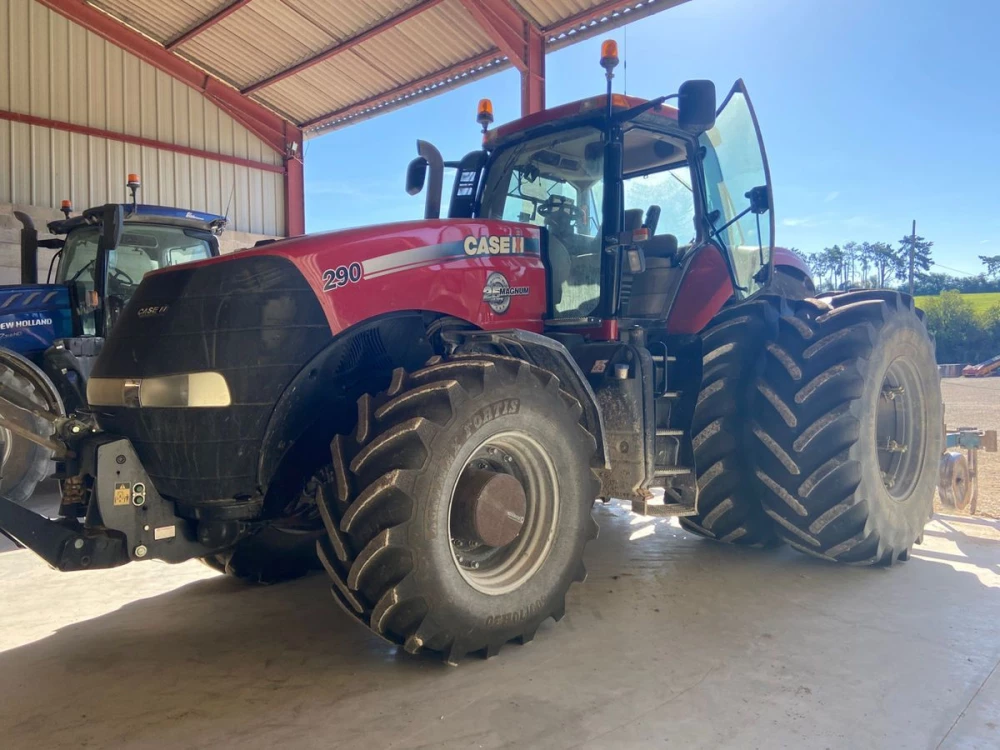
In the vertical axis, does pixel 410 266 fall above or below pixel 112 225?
below

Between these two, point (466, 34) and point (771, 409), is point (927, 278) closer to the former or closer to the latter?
point (466, 34)

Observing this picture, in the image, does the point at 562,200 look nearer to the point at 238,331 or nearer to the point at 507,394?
the point at 507,394

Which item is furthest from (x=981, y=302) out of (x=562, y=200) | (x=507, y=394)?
(x=507, y=394)

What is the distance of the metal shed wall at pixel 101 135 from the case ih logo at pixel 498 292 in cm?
1058

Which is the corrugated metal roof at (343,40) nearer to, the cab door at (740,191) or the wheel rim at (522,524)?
the cab door at (740,191)

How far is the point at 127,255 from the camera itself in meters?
6.64

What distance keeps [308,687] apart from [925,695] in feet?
7.09

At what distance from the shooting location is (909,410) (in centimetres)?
459

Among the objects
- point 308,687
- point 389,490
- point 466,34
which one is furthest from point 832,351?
point 466,34

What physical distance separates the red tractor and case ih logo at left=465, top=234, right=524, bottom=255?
0.05ft

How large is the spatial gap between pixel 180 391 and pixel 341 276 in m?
0.71

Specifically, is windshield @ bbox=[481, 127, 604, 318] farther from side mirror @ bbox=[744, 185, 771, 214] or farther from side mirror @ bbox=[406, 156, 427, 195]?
side mirror @ bbox=[744, 185, 771, 214]

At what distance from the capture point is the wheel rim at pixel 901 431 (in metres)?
4.48

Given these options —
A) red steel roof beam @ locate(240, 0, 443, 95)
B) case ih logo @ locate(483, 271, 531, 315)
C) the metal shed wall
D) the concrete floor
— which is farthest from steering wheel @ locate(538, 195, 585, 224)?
the metal shed wall
